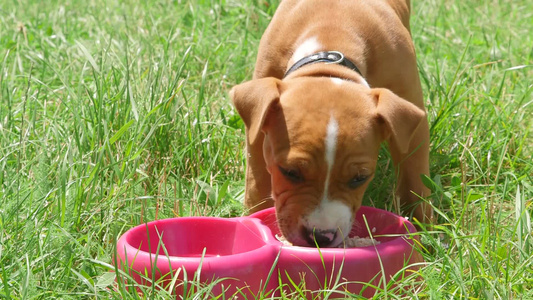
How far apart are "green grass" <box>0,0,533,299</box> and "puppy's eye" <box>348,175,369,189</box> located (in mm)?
432

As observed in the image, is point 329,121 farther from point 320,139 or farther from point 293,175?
point 293,175

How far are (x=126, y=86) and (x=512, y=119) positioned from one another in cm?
249

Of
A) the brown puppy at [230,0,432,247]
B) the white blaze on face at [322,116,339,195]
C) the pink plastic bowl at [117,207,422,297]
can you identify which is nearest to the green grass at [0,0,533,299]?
the pink plastic bowl at [117,207,422,297]

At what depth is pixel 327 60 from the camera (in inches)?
167

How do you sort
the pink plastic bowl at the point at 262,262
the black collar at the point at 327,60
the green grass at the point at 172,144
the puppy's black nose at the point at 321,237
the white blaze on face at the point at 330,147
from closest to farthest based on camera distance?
1. the pink plastic bowl at the point at 262,262
2. the green grass at the point at 172,144
3. the puppy's black nose at the point at 321,237
4. the white blaze on face at the point at 330,147
5. the black collar at the point at 327,60

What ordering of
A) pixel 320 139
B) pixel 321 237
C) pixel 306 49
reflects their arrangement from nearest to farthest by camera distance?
1. pixel 321 237
2. pixel 320 139
3. pixel 306 49

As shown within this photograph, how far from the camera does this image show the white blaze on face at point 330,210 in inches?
137

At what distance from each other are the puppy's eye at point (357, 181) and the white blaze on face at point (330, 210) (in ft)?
0.42

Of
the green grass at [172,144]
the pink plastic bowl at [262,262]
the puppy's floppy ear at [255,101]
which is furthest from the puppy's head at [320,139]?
the green grass at [172,144]

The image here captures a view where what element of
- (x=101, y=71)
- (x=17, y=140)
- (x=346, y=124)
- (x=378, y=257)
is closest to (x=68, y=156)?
(x=17, y=140)

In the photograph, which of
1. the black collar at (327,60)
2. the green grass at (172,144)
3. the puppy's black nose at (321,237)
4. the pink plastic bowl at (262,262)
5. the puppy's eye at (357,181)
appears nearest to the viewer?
the pink plastic bowl at (262,262)

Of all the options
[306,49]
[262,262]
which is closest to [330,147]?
[262,262]

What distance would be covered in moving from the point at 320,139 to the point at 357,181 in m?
0.31

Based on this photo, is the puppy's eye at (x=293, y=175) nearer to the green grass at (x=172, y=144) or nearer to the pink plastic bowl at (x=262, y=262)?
the pink plastic bowl at (x=262, y=262)
